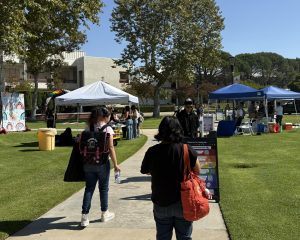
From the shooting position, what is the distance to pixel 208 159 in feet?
27.1

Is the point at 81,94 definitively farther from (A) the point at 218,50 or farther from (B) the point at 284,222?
(A) the point at 218,50

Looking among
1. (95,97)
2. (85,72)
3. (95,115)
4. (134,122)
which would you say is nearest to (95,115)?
(95,115)

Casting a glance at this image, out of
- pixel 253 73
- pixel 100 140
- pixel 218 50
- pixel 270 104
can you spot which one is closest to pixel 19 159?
pixel 100 140

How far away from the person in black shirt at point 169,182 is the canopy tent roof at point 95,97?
56.6 feet

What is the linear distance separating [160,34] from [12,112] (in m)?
25.1

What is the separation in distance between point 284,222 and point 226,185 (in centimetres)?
311

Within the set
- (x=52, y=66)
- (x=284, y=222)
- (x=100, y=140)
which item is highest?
(x=52, y=66)

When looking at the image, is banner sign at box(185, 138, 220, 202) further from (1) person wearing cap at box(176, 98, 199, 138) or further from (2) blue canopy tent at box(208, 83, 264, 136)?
(2) blue canopy tent at box(208, 83, 264, 136)

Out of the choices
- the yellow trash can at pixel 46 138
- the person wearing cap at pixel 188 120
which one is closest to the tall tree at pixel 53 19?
the yellow trash can at pixel 46 138

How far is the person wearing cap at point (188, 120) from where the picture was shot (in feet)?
31.5

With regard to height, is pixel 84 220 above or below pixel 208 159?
below

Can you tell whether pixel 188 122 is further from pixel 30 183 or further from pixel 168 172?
pixel 168 172

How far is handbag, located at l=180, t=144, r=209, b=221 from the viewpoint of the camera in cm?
449

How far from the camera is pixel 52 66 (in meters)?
49.7
